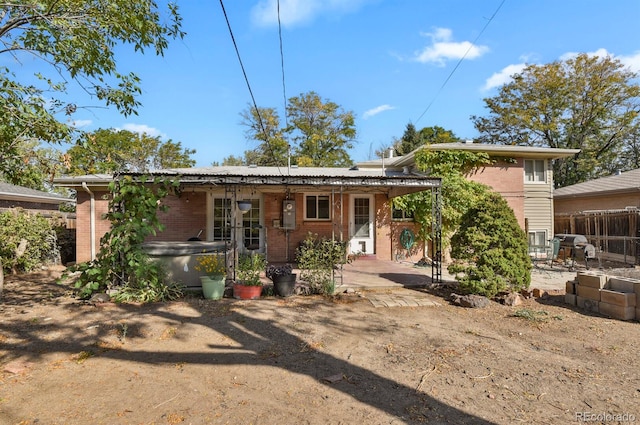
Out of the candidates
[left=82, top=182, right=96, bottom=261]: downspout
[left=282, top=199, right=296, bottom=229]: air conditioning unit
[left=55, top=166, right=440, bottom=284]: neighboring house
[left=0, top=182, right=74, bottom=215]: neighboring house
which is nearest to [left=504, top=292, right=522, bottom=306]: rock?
[left=55, top=166, right=440, bottom=284]: neighboring house

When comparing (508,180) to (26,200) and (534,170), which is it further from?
(26,200)

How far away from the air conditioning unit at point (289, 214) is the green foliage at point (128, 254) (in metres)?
5.00

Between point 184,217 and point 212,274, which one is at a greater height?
point 184,217

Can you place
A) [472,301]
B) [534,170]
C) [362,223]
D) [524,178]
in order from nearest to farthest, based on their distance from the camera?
[472,301] < [362,223] < [524,178] < [534,170]

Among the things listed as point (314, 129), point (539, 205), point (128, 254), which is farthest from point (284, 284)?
point (314, 129)

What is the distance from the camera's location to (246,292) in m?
7.19

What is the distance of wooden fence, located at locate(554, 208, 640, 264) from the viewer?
11828 millimetres

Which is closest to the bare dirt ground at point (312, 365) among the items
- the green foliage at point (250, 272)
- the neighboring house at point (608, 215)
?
the green foliage at point (250, 272)

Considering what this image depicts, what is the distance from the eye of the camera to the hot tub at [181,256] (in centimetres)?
728

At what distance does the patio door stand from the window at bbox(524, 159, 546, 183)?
704 centimetres

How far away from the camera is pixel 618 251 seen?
12836mm

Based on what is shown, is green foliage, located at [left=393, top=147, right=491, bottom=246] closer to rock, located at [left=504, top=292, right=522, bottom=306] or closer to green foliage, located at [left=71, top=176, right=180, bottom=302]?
rock, located at [left=504, top=292, right=522, bottom=306]

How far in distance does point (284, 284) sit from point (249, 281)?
0.75m

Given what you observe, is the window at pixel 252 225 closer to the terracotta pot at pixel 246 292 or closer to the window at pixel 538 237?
the terracotta pot at pixel 246 292
